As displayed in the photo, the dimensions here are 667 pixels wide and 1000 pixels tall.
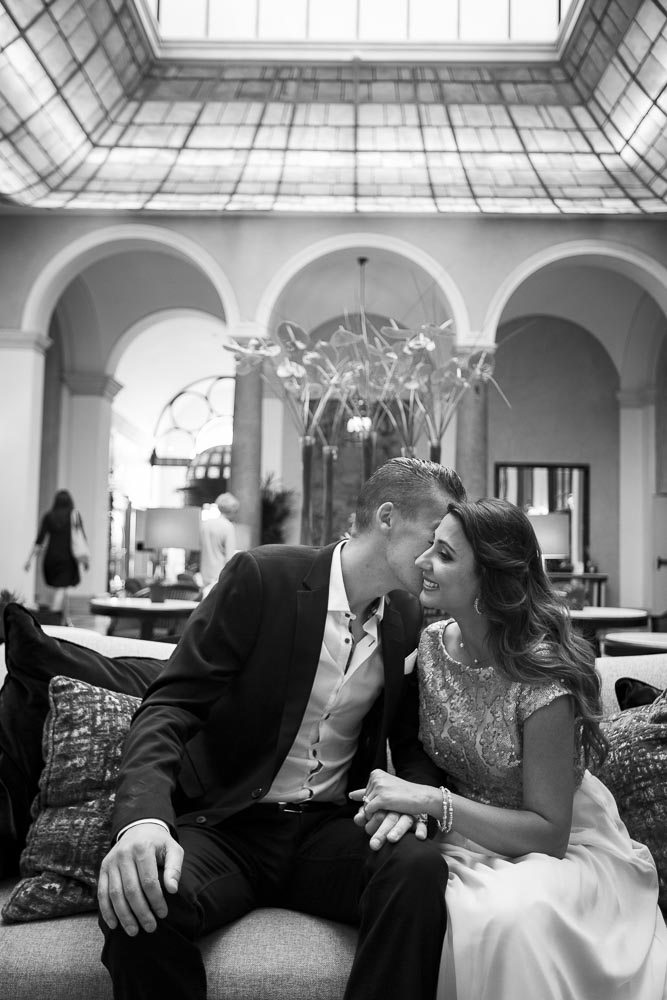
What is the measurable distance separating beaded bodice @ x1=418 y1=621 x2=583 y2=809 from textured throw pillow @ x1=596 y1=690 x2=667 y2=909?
293 mm

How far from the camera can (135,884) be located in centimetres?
169

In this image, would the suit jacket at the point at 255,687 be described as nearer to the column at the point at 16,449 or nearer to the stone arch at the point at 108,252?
the column at the point at 16,449

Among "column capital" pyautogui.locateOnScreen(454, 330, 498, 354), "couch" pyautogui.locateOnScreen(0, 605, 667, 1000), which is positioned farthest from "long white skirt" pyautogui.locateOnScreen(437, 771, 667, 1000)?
"column capital" pyautogui.locateOnScreen(454, 330, 498, 354)

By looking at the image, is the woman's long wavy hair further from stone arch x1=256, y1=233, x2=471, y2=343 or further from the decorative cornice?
the decorative cornice

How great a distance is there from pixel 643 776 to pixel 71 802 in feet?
4.64

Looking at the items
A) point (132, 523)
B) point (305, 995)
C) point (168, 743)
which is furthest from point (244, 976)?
point (132, 523)

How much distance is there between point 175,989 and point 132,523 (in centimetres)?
2077

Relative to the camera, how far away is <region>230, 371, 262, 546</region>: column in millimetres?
10820

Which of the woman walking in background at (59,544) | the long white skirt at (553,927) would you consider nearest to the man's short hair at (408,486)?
the long white skirt at (553,927)

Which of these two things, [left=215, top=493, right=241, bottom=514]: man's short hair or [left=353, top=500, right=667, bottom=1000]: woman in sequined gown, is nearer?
[left=353, top=500, right=667, bottom=1000]: woman in sequined gown

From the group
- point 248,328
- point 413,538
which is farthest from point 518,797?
point 248,328

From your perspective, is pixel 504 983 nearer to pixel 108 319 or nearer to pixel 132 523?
pixel 108 319

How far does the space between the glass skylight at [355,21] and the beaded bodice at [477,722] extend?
10636 millimetres

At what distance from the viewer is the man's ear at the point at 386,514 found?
2.35 metres
